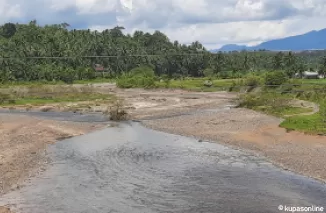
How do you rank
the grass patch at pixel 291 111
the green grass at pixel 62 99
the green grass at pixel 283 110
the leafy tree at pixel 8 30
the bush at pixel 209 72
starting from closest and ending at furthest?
the grass patch at pixel 291 111
the green grass at pixel 283 110
the green grass at pixel 62 99
the bush at pixel 209 72
the leafy tree at pixel 8 30

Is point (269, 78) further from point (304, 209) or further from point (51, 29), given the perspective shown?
point (51, 29)

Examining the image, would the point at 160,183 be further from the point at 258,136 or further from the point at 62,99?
the point at 62,99

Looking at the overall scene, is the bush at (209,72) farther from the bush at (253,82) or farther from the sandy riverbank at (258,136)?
the sandy riverbank at (258,136)

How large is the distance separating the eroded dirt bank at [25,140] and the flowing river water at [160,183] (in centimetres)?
116

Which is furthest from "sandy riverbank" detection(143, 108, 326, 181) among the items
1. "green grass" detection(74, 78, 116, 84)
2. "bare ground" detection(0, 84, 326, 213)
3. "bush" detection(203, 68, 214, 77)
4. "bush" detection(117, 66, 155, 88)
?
"bush" detection(203, 68, 214, 77)

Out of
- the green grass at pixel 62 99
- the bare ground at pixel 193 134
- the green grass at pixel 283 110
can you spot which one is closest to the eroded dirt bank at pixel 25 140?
the bare ground at pixel 193 134

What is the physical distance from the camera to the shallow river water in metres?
24.0

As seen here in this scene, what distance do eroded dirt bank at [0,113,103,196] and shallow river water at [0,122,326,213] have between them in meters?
1.22

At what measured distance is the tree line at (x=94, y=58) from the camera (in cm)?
11344

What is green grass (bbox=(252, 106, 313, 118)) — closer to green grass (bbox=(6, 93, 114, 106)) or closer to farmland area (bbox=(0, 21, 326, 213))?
farmland area (bbox=(0, 21, 326, 213))

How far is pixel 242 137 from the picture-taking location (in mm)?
43469

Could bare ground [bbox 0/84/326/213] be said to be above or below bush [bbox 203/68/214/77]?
below

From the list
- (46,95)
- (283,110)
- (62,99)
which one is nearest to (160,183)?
(283,110)

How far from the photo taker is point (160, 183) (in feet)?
93.5
